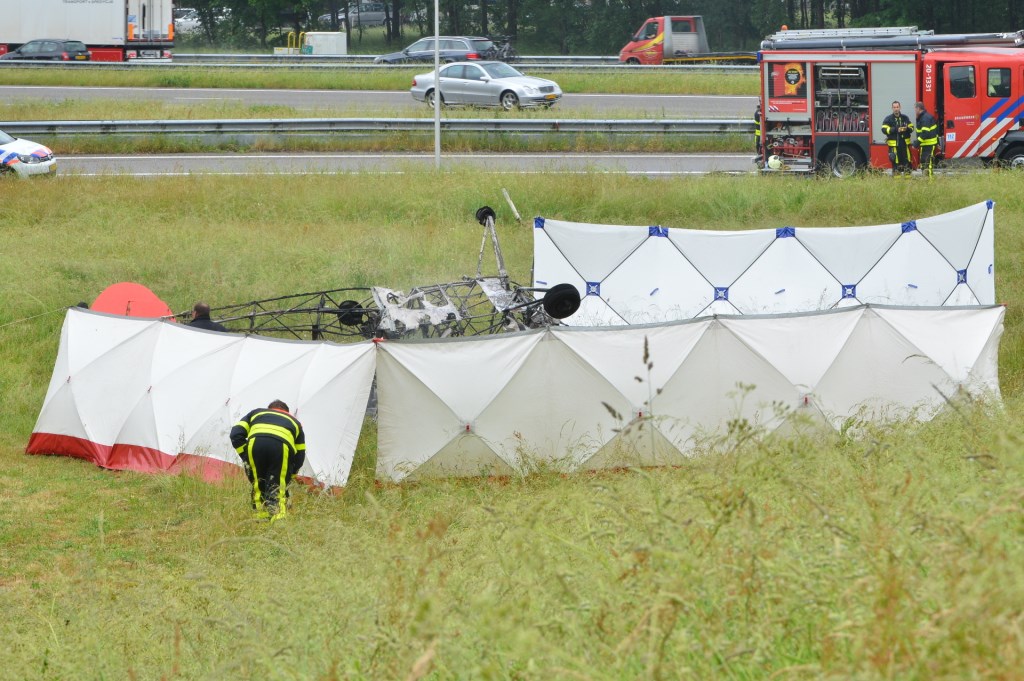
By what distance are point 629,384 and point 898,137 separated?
42.6 feet

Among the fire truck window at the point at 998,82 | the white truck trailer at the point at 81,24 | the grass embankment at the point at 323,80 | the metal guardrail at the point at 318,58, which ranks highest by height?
the white truck trailer at the point at 81,24

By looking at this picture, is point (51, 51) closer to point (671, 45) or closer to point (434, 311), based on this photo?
point (671, 45)

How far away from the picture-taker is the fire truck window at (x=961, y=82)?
22266mm

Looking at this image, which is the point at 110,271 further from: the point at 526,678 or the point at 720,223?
the point at 526,678

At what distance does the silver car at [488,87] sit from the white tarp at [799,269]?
55.8 ft

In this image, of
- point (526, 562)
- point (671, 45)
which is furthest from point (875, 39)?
point (671, 45)

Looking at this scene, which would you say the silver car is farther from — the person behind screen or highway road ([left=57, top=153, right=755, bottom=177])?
the person behind screen

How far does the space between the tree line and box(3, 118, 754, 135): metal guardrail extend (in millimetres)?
26244

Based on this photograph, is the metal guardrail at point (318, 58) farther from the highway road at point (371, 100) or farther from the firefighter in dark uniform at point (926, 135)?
the firefighter in dark uniform at point (926, 135)

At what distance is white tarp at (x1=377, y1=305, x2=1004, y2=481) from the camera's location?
424 inches

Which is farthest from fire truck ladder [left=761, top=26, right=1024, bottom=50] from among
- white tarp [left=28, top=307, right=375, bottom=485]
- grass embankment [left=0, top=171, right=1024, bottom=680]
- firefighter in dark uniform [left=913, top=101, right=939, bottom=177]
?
white tarp [left=28, top=307, right=375, bottom=485]

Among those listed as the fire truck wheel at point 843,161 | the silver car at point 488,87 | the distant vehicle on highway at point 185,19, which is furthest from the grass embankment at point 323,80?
the distant vehicle on highway at point 185,19

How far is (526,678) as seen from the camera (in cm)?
377

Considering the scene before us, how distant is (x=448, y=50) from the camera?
1692 inches
